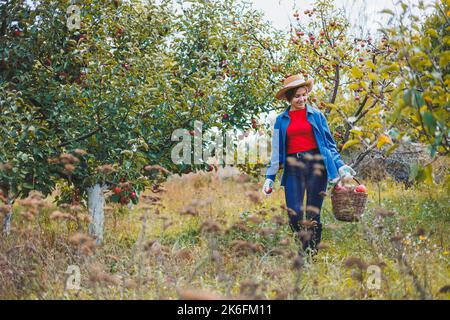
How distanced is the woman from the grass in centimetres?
26

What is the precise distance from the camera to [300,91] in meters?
4.98

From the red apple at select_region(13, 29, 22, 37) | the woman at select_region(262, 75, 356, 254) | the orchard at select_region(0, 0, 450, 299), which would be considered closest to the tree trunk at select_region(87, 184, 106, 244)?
the orchard at select_region(0, 0, 450, 299)

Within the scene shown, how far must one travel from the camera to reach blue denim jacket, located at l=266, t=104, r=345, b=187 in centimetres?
484

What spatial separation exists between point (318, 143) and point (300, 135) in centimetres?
19

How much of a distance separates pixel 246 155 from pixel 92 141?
249 cm

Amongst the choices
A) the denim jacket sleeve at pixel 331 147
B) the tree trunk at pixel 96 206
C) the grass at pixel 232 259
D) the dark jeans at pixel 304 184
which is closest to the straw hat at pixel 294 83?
the denim jacket sleeve at pixel 331 147

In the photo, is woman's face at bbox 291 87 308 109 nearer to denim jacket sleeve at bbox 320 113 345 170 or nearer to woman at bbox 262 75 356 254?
woman at bbox 262 75 356 254

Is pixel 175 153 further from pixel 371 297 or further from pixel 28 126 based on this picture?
pixel 371 297

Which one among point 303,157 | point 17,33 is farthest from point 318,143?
point 17,33

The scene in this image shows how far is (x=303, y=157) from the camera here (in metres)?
4.88

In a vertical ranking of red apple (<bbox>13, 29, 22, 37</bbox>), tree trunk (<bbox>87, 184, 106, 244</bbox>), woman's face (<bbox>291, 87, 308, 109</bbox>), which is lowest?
tree trunk (<bbox>87, 184, 106, 244</bbox>)

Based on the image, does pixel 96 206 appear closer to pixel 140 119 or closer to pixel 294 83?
pixel 140 119

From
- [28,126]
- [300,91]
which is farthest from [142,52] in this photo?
[300,91]

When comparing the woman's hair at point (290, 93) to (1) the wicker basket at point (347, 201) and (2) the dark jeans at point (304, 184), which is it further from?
(1) the wicker basket at point (347, 201)
